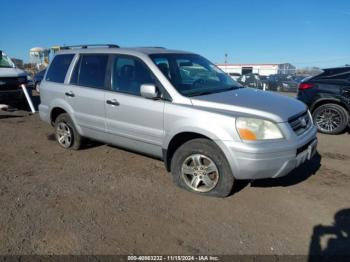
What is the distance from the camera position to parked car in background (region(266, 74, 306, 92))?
24.9 m

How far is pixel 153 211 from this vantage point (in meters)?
3.82

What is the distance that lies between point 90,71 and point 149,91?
5.54 ft

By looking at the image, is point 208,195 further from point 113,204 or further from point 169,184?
point 113,204

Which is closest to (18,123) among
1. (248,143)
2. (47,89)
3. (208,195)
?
(47,89)

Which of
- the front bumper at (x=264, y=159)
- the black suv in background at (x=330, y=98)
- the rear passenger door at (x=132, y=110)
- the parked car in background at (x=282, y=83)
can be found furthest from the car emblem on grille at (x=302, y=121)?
the parked car in background at (x=282, y=83)

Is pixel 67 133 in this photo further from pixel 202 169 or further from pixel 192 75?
pixel 202 169

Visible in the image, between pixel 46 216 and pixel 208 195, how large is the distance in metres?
1.93

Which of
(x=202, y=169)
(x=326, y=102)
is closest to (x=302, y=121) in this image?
(x=202, y=169)

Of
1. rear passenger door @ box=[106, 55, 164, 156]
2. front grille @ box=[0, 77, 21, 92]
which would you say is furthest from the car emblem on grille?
front grille @ box=[0, 77, 21, 92]

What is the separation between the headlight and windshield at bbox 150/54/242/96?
901 mm

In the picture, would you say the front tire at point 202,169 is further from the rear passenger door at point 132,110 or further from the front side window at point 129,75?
the front side window at point 129,75

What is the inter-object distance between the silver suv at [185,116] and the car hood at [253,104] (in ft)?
0.04

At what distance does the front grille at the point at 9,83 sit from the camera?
1033 cm

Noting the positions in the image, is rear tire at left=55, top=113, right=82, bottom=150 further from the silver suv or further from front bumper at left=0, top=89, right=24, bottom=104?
front bumper at left=0, top=89, right=24, bottom=104
